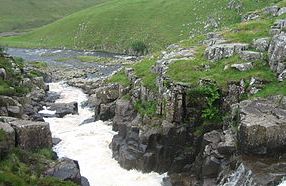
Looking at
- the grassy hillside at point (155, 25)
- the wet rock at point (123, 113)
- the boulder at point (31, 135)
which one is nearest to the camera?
the boulder at point (31, 135)

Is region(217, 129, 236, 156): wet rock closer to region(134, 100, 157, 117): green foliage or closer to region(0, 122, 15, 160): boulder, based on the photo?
region(134, 100, 157, 117): green foliage

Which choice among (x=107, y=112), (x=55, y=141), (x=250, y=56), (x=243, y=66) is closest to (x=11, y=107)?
(x=55, y=141)

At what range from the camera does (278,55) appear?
4469 cm

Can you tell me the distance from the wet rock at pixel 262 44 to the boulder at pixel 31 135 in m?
24.0

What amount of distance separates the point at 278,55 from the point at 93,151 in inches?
856

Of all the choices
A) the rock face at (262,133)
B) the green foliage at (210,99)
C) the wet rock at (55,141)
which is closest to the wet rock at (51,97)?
the wet rock at (55,141)

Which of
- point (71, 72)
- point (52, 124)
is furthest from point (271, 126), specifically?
point (71, 72)

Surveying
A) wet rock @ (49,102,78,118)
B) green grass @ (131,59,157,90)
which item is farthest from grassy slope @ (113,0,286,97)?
wet rock @ (49,102,78,118)

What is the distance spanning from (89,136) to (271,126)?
24.7 metres

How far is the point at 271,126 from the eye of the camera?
3634 cm

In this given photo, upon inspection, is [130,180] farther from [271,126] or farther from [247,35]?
[247,35]

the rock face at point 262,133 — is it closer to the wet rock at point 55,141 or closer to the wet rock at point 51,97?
the wet rock at point 55,141

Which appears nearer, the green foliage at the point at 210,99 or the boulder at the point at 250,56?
the green foliage at the point at 210,99

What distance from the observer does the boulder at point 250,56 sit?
48.2 meters
